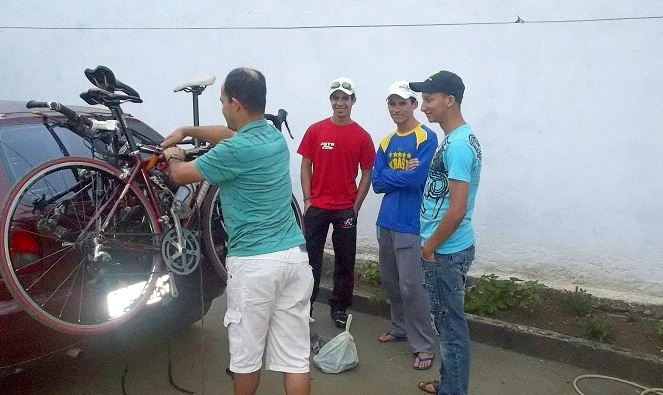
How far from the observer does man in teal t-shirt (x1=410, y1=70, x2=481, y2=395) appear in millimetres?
3074

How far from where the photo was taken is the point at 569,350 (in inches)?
166

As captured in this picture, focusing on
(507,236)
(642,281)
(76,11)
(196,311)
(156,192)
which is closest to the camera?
(156,192)

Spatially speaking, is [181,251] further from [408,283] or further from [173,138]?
[408,283]

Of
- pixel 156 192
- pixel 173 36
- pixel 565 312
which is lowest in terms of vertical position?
pixel 565 312

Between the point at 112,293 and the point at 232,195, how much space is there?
0.90m

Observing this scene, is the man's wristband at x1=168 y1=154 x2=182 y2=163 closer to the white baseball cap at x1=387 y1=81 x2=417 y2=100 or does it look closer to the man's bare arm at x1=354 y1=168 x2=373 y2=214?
the white baseball cap at x1=387 y1=81 x2=417 y2=100

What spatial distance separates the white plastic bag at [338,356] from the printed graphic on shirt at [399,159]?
1044 millimetres

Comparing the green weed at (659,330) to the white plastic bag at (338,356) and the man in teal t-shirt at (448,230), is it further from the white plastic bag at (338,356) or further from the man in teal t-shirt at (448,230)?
the white plastic bag at (338,356)

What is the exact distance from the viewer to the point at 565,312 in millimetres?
4715

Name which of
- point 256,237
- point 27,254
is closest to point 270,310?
point 256,237

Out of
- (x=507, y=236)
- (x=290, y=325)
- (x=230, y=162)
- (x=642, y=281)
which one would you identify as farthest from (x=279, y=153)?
(x=642, y=281)

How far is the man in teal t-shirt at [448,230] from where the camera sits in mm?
3074

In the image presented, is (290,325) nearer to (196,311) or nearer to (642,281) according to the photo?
(196,311)

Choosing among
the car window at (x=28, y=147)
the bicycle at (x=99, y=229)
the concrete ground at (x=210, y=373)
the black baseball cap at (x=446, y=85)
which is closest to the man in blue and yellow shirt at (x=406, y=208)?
the concrete ground at (x=210, y=373)
